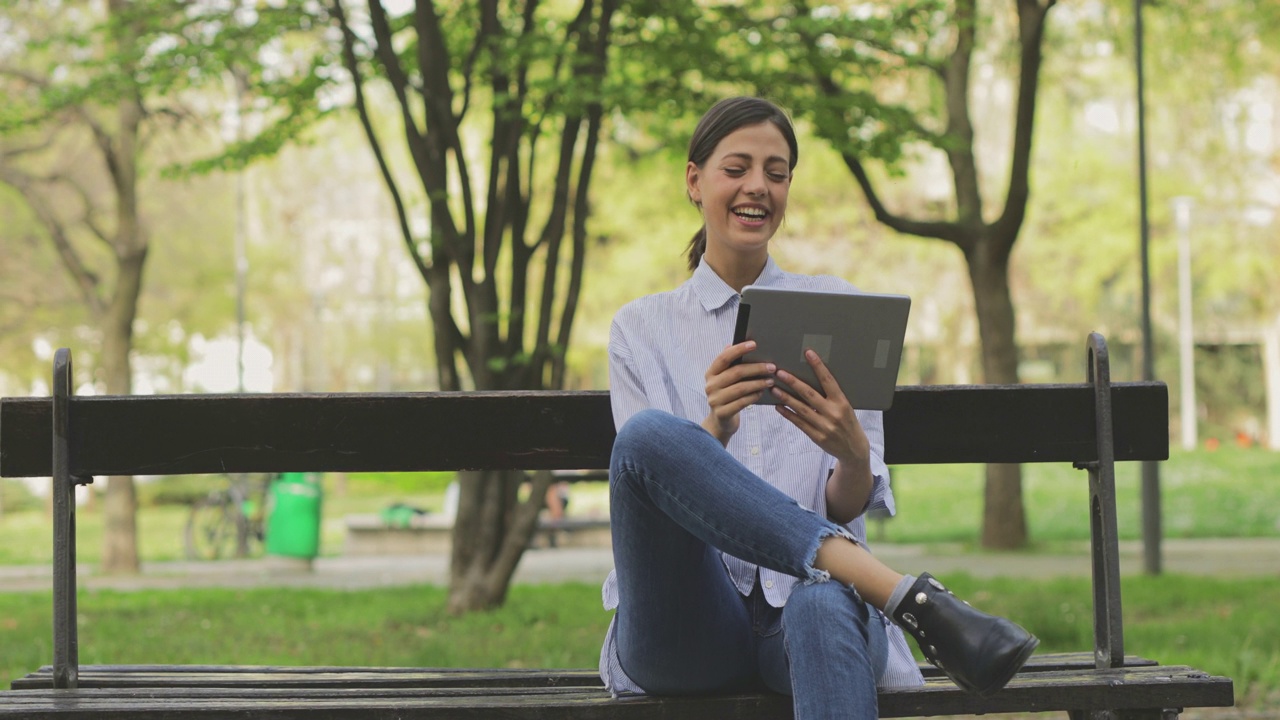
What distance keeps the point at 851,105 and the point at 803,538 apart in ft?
23.8

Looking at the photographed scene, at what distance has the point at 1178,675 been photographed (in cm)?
294

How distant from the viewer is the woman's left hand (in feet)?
9.14

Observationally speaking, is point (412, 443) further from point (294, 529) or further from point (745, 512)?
point (294, 529)

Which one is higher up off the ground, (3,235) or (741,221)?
(3,235)

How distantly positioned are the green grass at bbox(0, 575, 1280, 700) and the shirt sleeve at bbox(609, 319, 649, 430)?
3.58 m

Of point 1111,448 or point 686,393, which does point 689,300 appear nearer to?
point 686,393

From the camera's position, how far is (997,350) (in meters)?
13.1

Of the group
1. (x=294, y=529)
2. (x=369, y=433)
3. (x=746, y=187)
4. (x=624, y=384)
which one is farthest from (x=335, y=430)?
(x=294, y=529)

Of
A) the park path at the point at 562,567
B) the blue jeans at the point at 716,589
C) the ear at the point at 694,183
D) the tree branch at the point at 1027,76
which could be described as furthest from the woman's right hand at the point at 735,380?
the tree branch at the point at 1027,76

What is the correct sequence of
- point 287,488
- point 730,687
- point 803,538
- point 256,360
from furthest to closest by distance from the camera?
point 256,360 → point 287,488 → point 730,687 → point 803,538

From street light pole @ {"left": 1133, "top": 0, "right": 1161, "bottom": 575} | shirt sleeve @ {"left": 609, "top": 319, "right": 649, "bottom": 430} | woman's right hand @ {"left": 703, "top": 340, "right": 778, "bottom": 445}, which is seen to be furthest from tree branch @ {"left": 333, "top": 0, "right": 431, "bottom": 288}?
street light pole @ {"left": 1133, "top": 0, "right": 1161, "bottom": 575}

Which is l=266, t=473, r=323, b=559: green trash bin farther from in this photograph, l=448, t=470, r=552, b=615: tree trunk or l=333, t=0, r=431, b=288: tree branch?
l=333, t=0, r=431, b=288: tree branch

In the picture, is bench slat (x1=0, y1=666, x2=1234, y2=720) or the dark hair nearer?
bench slat (x1=0, y1=666, x2=1234, y2=720)

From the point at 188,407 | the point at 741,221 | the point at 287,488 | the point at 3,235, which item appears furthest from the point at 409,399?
the point at 3,235
